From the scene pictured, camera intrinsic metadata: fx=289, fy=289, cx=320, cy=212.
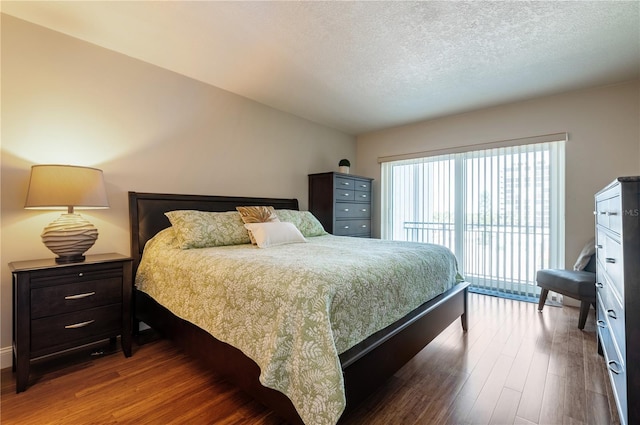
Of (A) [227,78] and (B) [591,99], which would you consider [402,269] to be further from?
(B) [591,99]

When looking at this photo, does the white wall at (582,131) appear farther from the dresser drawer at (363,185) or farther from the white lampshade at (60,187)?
the white lampshade at (60,187)

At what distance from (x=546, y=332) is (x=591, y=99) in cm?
257

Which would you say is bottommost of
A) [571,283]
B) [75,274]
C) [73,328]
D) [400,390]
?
[400,390]

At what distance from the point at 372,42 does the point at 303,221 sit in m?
1.88

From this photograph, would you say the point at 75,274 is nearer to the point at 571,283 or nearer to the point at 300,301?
the point at 300,301

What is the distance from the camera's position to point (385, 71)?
2.79 metres

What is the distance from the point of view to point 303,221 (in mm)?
3311

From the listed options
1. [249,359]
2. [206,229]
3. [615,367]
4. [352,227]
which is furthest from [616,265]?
[352,227]

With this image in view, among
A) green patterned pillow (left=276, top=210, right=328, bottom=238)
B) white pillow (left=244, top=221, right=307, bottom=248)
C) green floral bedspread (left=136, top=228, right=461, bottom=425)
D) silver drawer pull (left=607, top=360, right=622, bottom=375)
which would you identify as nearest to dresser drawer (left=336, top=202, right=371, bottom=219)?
green patterned pillow (left=276, top=210, right=328, bottom=238)

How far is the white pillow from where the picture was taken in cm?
250

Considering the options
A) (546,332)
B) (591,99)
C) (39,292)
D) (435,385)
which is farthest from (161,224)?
(591,99)

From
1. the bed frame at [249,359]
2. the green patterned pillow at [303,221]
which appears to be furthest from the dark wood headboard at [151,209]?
the green patterned pillow at [303,221]

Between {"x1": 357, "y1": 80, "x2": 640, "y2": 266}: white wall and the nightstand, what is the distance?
169 inches

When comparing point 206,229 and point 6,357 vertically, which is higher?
point 206,229
